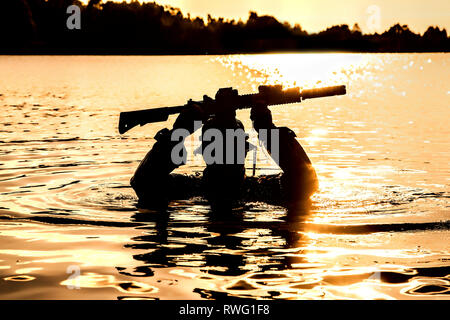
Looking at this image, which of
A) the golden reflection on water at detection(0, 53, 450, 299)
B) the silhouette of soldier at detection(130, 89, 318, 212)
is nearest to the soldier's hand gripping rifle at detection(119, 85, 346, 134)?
the silhouette of soldier at detection(130, 89, 318, 212)

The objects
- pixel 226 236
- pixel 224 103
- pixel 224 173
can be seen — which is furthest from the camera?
pixel 224 173

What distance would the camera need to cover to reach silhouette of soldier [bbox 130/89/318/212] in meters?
11.5

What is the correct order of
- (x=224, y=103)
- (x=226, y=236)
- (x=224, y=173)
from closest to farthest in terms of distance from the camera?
(x=226, y=236)
(x=224, y=103)
(x=224, y=173)

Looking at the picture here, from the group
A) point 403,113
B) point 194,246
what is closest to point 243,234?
point 194,246

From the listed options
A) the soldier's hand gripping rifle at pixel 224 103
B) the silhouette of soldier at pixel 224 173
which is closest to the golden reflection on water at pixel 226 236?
the silhouette of soldier at pixel 224 173

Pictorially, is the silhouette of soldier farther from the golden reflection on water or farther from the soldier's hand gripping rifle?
the golden reflection on water

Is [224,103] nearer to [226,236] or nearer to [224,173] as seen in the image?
[224,173]

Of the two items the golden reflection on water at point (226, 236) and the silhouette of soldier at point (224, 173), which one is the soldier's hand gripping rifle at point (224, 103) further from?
the golden reflection on water at point (226, 236)

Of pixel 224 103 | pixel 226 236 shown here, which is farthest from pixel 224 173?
pixel 226 236

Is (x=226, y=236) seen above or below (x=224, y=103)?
below

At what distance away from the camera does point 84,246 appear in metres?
10.6

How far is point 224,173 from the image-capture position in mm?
12445

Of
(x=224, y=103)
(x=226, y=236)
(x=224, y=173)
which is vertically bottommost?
(x=226, y=236)

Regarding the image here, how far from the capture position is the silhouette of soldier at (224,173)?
37.8ft
